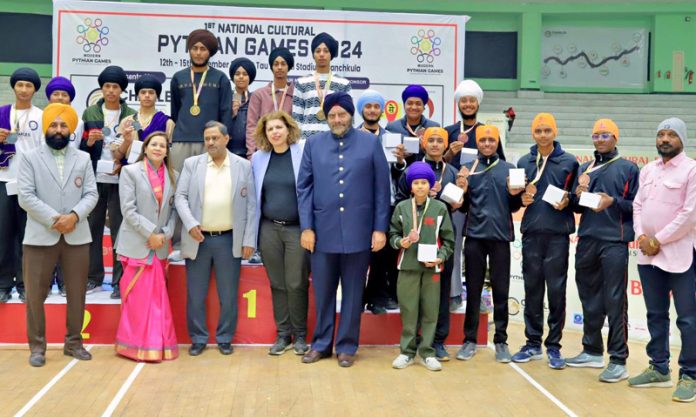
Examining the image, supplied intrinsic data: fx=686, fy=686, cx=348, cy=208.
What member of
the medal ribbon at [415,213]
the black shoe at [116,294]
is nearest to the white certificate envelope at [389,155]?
the medal ribbon at [415,213]

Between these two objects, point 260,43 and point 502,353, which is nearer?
point 502,353

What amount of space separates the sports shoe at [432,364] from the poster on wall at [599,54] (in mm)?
15745

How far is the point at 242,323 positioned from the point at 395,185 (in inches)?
63.1

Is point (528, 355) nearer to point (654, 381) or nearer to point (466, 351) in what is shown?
point (466, 351)

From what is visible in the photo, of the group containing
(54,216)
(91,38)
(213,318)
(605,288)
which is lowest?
(213,318)

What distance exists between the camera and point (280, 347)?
5.08 meters

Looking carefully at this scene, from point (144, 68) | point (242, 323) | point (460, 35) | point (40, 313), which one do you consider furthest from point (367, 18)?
point (40, 313)

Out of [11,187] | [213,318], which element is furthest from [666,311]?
[11,187]

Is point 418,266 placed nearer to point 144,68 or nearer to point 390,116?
point 390,116

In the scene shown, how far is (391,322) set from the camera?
539 cm

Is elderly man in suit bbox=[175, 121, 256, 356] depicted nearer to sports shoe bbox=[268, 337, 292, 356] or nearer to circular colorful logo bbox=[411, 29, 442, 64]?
sports shoe bbox=[268, 337, 292, 356]

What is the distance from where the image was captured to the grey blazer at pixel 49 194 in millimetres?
4602

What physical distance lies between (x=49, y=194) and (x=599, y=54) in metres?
17.5

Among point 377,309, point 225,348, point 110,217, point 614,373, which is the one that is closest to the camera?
point 614,373
